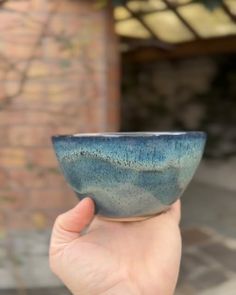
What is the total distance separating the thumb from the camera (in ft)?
2.25

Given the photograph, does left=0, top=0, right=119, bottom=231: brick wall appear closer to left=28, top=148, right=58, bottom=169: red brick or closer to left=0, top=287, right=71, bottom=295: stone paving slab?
left=28, top=148, right=58, bottom=169: red brick

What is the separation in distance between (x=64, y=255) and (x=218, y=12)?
3.02 meters

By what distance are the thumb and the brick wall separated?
1.22m

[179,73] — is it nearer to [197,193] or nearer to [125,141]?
[197,193]

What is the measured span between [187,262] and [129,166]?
196 cm

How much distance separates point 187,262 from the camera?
245 cm

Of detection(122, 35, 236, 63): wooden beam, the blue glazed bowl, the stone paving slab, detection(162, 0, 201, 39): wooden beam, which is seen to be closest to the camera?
the blue glazed bowl

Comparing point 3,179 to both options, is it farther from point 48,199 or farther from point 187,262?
point 187,262

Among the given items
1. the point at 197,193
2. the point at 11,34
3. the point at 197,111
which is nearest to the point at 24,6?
the point at 11,34

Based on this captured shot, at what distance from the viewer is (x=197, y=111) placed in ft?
17.4

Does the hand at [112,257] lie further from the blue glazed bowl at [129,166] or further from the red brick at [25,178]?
the red brick at [25,178]

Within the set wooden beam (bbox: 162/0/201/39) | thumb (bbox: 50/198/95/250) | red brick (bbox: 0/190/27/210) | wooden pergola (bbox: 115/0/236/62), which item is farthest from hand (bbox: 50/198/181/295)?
wooden beam (bbox: 162/0/201/39)

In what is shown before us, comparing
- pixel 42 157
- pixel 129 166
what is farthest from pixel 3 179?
pixel 129 166

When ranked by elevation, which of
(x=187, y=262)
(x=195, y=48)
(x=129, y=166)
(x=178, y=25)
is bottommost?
(x=187, y=262)
